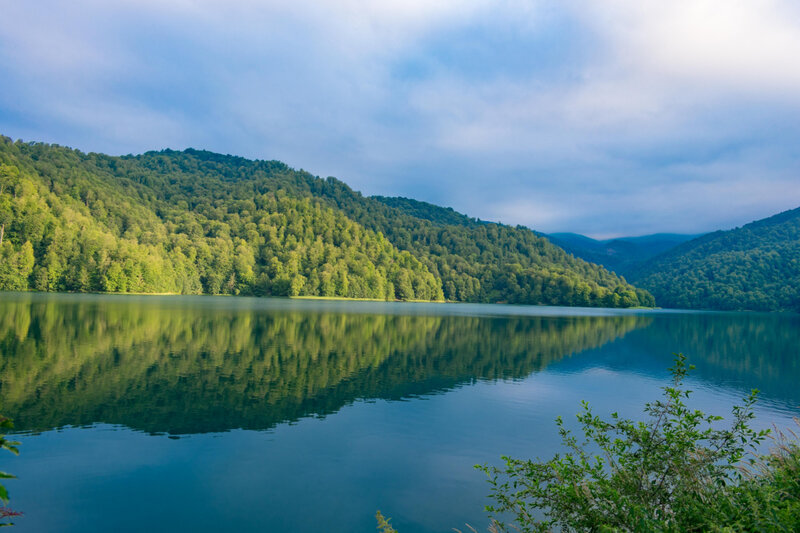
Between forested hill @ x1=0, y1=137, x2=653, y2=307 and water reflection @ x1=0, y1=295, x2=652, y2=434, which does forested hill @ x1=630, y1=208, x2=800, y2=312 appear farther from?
water reflection @ x1=0, y1=295, x2=652, y2=434

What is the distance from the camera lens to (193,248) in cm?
13762

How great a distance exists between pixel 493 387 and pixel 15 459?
2040cm

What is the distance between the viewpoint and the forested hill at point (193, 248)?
102 metres

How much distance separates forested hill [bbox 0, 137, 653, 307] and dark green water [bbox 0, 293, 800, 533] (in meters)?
74.0

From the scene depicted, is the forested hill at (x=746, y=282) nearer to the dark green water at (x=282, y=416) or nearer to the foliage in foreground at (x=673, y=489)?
the dark green water at (x=282, y=416)

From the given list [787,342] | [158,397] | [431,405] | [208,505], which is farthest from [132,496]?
[787,342]

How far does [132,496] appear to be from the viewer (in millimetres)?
10906

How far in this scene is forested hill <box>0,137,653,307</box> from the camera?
10194 cm

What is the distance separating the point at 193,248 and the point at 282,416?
132904mm

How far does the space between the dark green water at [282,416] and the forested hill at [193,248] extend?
2914 inches

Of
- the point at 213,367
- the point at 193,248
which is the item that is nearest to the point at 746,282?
the point at 193,248

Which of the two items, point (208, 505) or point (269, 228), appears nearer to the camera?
point (208, 505)

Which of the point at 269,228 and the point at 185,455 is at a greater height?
the point at 269,228

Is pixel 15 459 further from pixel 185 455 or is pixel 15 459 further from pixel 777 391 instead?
pixel 777 391
